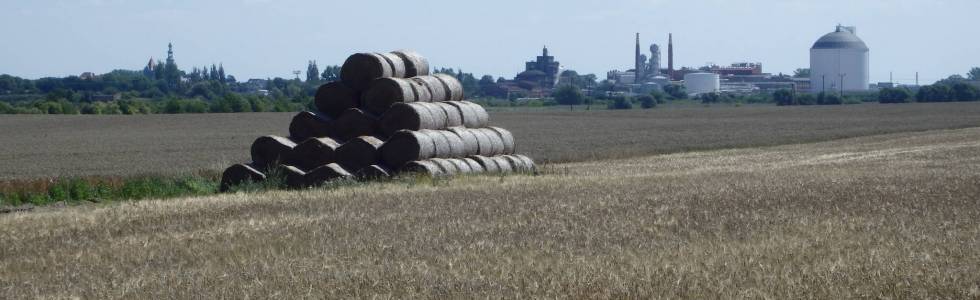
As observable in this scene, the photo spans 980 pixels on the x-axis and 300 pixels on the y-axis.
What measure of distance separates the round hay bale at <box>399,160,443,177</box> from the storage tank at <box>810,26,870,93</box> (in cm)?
17649

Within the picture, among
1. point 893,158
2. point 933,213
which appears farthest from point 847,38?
point 933,213

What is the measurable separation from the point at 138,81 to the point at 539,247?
149 meters

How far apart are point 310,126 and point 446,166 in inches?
112

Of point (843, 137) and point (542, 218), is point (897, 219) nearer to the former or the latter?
point (542, 218)

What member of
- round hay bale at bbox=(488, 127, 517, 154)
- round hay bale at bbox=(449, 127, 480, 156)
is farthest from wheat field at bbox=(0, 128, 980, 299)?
round hay bale at bbox=(488, 127, 517, 154)

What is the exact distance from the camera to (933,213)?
12.0 m

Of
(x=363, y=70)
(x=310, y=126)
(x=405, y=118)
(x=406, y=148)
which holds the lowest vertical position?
(x=406, y=148)

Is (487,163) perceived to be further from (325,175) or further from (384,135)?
(325,175)

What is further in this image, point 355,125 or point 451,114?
point 451,114

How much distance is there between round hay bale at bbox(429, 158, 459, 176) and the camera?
69.1 feet

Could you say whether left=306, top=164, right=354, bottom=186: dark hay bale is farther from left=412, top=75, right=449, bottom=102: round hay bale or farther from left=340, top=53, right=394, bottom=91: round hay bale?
left=412, top=75, right=449, bottom=102: round hay bale

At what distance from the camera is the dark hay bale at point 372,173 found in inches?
819

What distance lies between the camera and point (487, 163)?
2264 centimetres

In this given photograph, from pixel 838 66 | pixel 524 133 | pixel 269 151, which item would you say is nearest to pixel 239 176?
pixel 269 151
